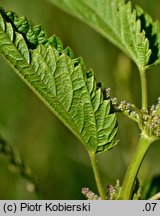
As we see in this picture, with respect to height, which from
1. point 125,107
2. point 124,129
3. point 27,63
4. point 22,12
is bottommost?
point 124,129

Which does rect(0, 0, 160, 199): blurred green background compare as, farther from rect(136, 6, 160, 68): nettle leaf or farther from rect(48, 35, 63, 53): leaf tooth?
rect(48, 35, 63, 53): leaf tooth

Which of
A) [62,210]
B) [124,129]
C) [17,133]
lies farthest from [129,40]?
[17,133]

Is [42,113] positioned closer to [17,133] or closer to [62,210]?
[17,133]

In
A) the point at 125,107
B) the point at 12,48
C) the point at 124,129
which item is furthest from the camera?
the point at 124,129

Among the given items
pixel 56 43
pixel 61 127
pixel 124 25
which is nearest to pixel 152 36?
pixel 124 25

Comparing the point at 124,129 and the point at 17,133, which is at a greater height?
the point at 17,133

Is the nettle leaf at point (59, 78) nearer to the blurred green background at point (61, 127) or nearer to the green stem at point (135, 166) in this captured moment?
the green stem at point (135, 166)

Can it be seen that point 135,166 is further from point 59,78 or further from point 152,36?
point 152,36
